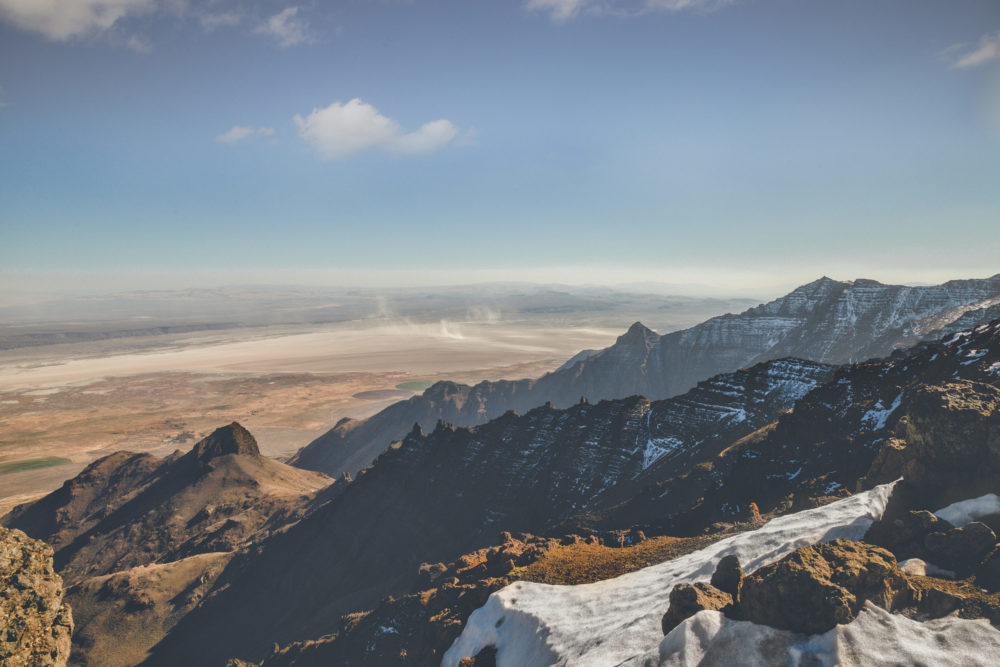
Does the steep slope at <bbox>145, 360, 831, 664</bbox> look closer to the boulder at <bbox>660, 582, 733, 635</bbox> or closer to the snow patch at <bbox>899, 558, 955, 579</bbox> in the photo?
the snow patch at <bbox>899, 558, 955, 579</bbox>

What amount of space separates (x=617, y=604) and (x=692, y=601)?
9.53m

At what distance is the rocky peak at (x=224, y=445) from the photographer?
135000mm

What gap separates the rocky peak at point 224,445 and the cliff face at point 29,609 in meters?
128

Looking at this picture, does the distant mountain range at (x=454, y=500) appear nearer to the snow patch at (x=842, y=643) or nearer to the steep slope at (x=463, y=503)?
the steep slope at (x=463, y=503)

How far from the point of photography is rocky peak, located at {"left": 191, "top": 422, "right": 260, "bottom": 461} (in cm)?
13500

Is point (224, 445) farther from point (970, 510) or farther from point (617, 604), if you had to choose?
point (970, 510)

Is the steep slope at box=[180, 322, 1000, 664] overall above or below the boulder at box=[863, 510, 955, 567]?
below

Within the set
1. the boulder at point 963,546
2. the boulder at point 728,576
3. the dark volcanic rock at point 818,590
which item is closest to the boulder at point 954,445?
the boulder at point 963,546

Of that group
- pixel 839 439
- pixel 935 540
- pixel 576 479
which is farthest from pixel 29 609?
pixel 576 479

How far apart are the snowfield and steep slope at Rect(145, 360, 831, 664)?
39.8 metres

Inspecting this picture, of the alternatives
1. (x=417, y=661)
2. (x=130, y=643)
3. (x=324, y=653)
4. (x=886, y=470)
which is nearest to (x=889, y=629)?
(x=886, y=470)

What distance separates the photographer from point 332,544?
87062 mm

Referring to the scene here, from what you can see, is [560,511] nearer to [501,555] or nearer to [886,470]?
[501,555]

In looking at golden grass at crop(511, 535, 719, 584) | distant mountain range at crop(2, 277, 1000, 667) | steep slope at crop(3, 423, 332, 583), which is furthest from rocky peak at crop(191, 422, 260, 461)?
golden grass at crop(511, 535, 719, 584)
